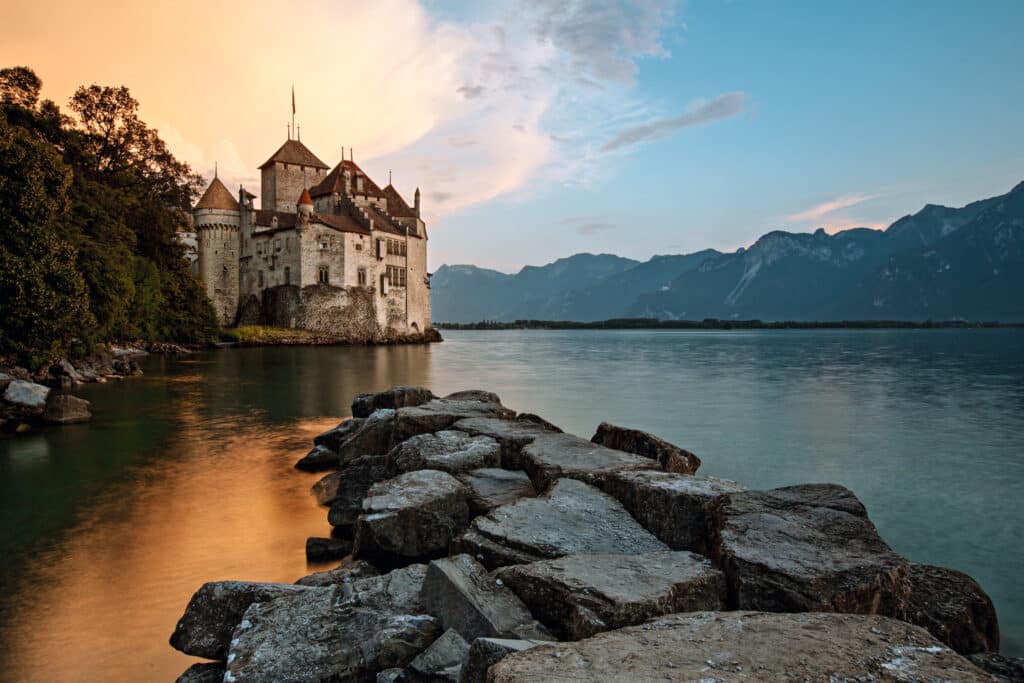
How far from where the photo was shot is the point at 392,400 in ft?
45.5

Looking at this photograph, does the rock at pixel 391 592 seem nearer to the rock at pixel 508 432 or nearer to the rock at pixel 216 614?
the rock at pixel 216 614

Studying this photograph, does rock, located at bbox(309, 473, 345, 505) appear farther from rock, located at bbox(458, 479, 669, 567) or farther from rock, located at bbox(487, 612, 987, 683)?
rock, located at bbox(487, 612, 987, 683)

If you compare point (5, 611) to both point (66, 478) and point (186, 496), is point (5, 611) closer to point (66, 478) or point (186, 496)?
point (186, 496)

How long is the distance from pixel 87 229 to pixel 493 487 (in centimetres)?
3090

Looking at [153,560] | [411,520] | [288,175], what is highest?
[288,175]

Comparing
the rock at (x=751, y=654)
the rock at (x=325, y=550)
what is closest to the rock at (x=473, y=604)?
the rock at (x=751, y=654)

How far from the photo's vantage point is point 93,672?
15.3 feet

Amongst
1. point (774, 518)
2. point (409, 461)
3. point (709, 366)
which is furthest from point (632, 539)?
point (709, 366)

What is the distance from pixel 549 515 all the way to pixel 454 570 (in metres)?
1.31

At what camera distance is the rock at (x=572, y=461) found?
648 centimetres

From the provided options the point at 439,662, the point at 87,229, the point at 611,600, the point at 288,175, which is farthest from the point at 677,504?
the point at 288,175

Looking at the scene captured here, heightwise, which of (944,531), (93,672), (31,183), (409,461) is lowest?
(944,531)

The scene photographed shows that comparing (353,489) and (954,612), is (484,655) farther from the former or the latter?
(353,489)

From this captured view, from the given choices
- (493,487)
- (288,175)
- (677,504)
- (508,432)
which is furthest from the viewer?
(288,175)
